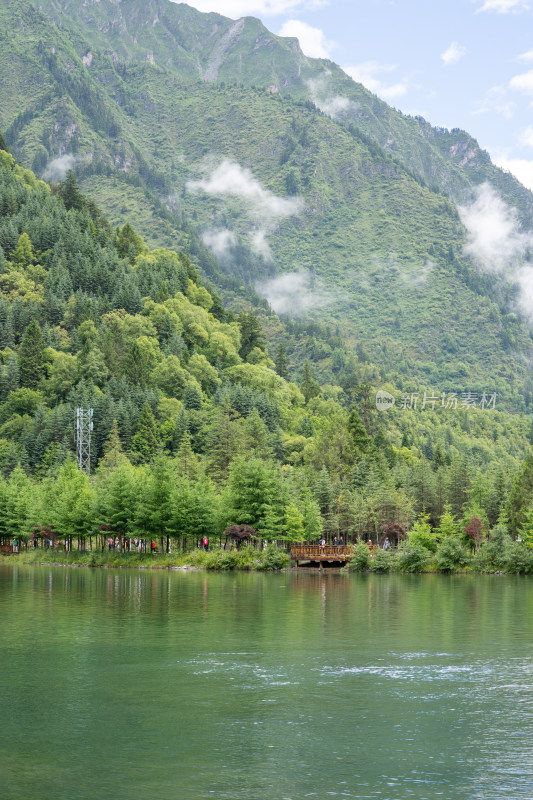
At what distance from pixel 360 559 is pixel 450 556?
999cm

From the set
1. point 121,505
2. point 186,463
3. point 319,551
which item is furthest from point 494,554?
point 186,463

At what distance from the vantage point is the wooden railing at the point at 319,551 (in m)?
125

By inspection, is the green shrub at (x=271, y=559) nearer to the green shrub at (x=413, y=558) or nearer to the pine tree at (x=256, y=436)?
the green shrub at (x=413, y=558)

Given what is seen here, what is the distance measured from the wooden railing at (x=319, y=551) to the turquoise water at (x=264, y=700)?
154 ft

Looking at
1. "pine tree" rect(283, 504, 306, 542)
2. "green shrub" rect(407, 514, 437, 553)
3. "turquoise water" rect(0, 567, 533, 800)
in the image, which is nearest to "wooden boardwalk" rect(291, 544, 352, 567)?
"pine tree" rect(283, 504, 306, 542)

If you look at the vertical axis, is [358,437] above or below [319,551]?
above

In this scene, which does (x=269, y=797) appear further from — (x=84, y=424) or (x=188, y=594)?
(x=84, y=424)

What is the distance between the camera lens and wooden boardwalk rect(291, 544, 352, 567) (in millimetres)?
124562

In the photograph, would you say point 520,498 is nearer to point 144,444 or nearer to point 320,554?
point 320,554

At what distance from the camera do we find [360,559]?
119 meters

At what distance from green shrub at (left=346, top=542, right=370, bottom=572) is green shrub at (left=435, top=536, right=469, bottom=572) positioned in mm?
7687

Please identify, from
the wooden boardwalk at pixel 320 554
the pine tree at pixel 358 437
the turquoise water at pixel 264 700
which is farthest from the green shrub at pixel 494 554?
the pine tree at pixel 358 437

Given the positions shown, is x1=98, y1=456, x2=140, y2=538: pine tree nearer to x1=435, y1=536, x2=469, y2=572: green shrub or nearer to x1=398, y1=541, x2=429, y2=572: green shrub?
x1=398, y1=541, x2=429, y2=572: green shrub

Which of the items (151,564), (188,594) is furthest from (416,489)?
(188,594)
